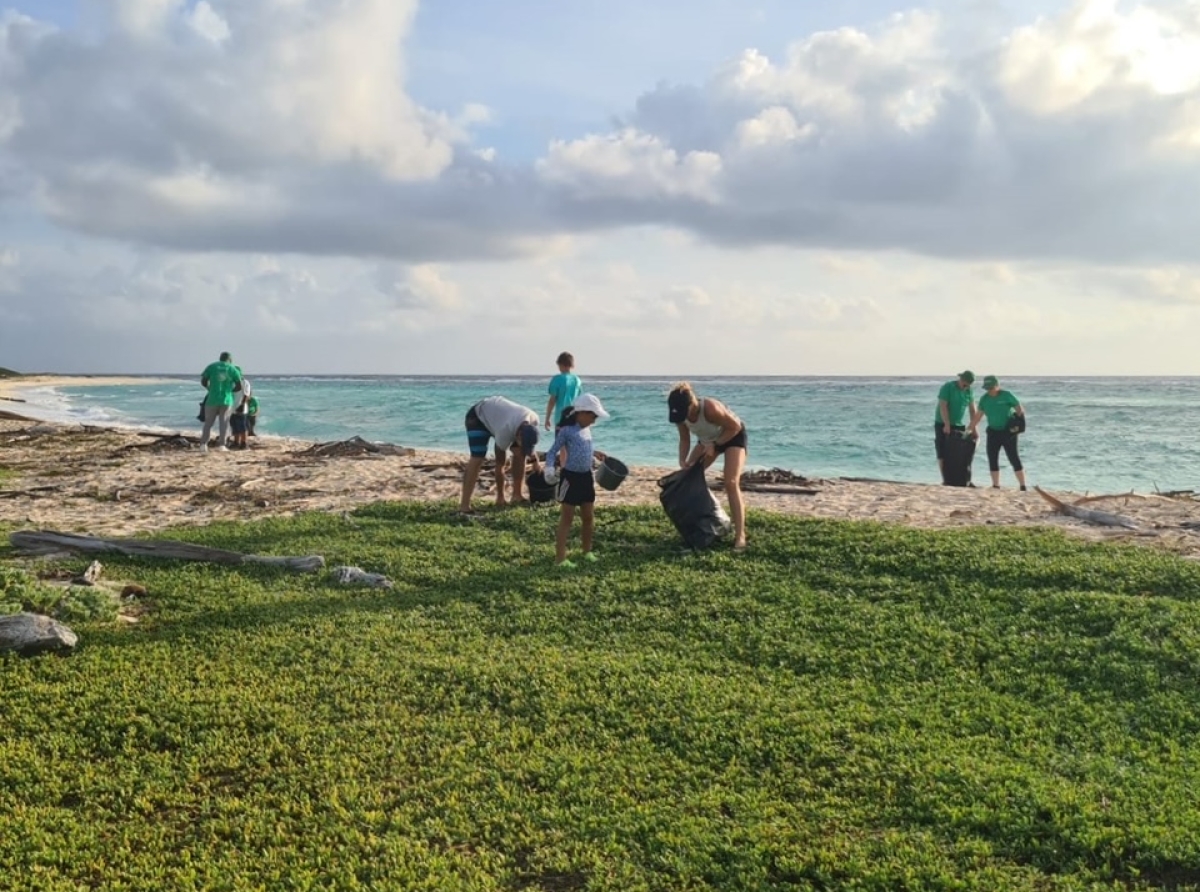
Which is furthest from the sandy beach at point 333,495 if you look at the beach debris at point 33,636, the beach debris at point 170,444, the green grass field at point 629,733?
the beach debris at point 33,636

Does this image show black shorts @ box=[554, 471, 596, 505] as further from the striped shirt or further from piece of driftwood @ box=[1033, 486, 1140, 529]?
piece of driftwood @ box=[1033, 486, 1140, 529]

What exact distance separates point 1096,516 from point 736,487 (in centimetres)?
541

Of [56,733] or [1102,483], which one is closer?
[56,733]

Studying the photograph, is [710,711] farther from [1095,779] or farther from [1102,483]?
[1102,483]

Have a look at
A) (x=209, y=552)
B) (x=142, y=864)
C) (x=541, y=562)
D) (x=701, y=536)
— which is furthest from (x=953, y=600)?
(x=209, y=552)

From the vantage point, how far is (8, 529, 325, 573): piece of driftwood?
368 inches

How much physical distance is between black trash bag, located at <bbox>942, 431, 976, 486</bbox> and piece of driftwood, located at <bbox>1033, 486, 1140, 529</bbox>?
14.1ft

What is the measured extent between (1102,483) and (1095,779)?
20905 mm

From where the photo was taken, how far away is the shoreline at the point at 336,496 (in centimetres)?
1201

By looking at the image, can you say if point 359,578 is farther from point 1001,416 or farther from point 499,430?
point 1001,416

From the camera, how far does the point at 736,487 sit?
9.62m

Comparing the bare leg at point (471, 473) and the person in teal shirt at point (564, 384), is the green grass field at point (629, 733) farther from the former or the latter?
the person in teal shirt at point (564, 384)

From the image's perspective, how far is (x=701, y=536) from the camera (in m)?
9.73

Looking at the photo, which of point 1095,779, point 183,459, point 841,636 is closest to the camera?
point 1095,779
